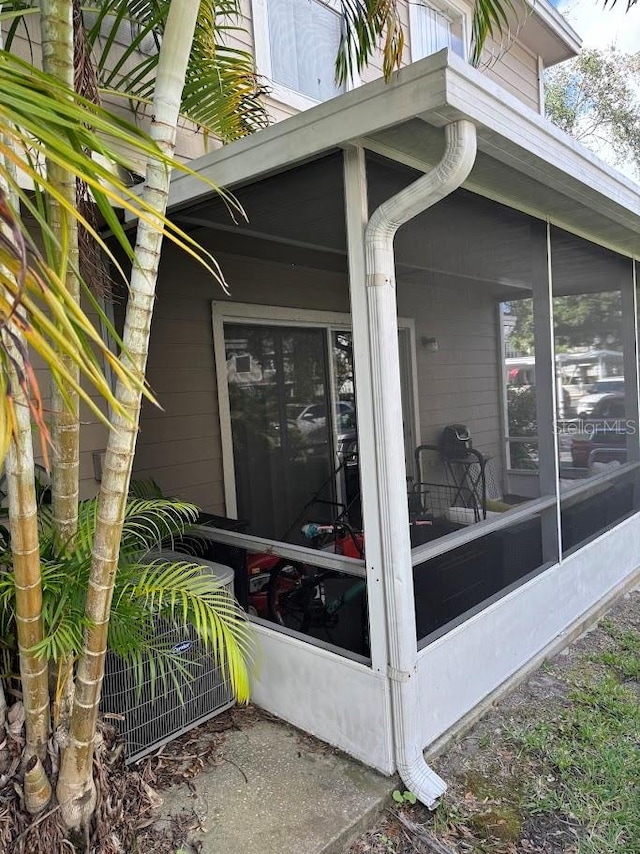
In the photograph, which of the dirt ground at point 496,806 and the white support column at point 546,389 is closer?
the dirt ground at point 496,806

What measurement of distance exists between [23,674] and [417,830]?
1.45 meters

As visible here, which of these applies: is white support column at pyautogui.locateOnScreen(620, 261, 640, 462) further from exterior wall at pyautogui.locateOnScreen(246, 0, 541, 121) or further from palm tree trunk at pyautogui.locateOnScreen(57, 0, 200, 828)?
palm tree trunk at pyautogui.locateOnScreen(57, 0, 200, 828)

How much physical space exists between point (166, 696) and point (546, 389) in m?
2.74

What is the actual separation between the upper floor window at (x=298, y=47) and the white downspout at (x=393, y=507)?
8.48 ft

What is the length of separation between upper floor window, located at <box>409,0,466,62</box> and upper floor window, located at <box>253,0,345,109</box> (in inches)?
49.1

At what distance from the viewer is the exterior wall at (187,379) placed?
3840 millimetres

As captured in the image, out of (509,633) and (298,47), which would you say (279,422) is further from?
(298,47)

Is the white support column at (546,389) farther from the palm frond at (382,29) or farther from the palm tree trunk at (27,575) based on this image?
the palm tree trunk at (27,575)

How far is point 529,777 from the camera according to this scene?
231cm

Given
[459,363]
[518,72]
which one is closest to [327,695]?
[459,363]

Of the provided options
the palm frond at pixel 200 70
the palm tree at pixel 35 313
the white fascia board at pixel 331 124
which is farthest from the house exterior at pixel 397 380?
the palm tree at pixel 35 313

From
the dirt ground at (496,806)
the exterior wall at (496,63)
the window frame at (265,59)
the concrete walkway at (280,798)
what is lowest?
the dirt ground at (496,806)

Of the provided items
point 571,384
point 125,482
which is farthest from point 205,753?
point 571,384

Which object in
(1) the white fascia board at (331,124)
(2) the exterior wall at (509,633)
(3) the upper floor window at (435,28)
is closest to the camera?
(1) the white fascia board at (331,124)
